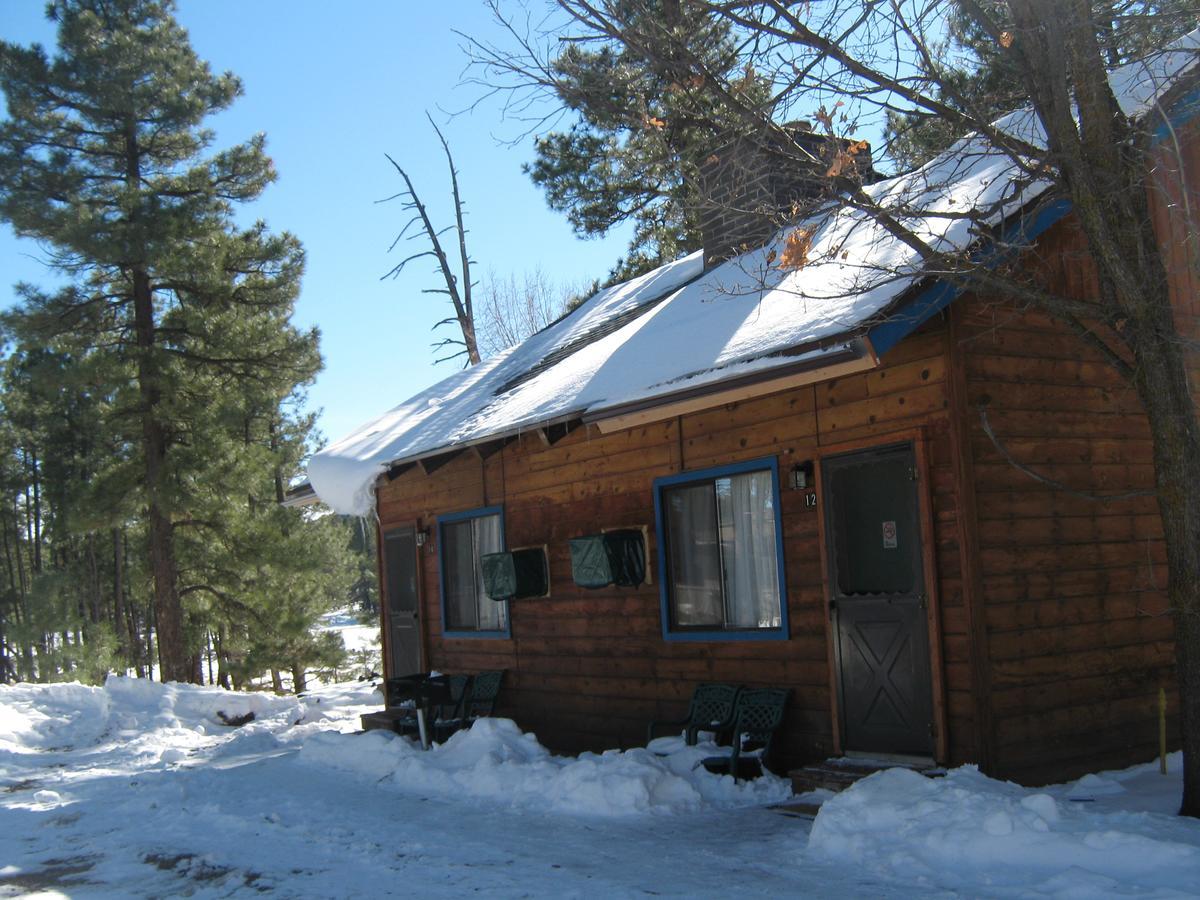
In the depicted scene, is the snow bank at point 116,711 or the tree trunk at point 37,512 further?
the tree trunk at point 37,512

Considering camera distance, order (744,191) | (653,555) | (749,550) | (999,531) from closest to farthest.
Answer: (999,531), (749,550), (653,555), (744,191)

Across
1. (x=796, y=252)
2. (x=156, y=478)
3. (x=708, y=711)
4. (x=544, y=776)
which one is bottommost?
(x=544, y=776)

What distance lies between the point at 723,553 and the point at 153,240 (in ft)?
42.4

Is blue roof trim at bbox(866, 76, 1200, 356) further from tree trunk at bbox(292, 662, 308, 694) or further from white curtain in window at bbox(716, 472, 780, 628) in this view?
tree trunk at bbox(292, 662, 308, 694)

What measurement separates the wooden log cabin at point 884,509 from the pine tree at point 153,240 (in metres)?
10.2

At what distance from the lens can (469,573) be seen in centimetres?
1138

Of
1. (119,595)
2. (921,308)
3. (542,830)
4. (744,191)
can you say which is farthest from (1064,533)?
(119,595)

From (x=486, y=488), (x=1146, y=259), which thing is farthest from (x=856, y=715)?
(x=486, y=488)

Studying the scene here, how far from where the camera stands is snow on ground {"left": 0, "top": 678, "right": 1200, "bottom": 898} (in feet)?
16.2

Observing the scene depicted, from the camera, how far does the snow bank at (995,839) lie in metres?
4.59

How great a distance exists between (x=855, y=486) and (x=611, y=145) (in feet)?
40.8

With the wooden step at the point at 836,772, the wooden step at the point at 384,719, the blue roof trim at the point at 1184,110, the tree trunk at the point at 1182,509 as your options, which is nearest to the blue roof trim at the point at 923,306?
the blue roof trim at the point at 1184,110

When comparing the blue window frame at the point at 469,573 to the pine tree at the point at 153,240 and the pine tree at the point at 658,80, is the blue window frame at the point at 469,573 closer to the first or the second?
the pine tree at the point at 658,80

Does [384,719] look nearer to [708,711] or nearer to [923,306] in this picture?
[708,711]
